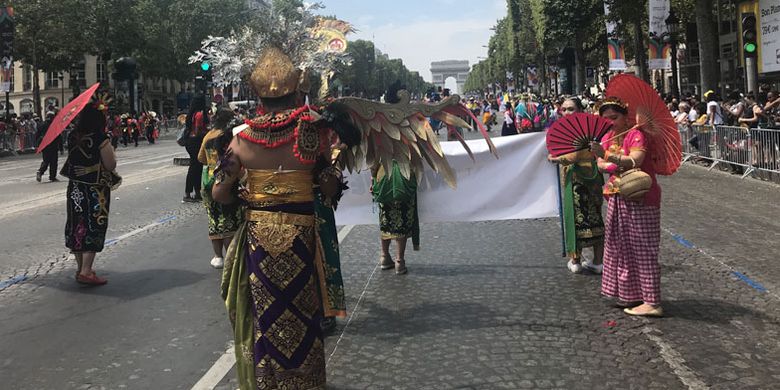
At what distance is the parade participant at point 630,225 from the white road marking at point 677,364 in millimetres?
495

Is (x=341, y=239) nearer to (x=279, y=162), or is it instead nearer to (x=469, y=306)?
(x=469, y=306)

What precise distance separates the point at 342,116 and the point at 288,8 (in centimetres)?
91

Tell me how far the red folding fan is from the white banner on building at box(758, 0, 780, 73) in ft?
72.3

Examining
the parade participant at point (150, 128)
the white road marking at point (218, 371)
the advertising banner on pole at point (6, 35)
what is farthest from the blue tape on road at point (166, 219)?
the parade participant at point (150, 128)

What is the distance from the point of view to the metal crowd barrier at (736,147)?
45.1 ft

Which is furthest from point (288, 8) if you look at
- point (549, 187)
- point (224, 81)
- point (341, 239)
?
point (341, 239)

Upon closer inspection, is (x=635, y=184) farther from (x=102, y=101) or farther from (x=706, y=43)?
(x=706, y=43)

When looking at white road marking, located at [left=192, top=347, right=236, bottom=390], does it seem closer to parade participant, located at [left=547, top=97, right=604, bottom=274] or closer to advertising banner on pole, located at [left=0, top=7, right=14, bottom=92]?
parade participant, located at [left=547, top=97, right=604, bottom=274]

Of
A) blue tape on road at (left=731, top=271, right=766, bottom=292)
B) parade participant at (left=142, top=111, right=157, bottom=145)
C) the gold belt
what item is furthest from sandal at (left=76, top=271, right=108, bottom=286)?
parade participant at (left=142, top=111, right=157, bottom=145)

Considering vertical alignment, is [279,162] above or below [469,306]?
above

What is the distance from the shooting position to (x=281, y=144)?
374 cm

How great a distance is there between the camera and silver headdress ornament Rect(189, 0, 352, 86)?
4039 mm

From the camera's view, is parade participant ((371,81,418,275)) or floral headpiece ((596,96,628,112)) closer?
floral headpiece ((596,96,628,112))

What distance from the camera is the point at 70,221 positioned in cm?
693
